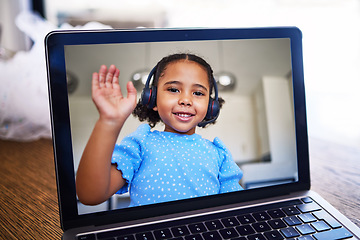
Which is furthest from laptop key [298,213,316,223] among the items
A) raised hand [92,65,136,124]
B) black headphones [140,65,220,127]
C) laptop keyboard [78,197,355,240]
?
raised hand [92,65,136,124]

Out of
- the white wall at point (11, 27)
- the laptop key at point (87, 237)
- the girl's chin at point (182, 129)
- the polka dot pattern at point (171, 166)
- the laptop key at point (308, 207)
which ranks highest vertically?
the white wall at point (11, 27)

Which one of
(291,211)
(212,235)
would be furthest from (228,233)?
(291,211)

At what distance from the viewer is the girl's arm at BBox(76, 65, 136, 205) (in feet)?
1.61

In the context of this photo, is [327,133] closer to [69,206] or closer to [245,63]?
[245,63]

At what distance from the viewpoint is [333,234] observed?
0.50 meters

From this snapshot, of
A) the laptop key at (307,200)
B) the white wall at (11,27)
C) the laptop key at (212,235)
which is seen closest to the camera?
the laptop key at (212,235)

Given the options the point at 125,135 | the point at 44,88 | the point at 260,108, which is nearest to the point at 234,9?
the point at 44,88

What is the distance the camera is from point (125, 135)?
1.71 feet

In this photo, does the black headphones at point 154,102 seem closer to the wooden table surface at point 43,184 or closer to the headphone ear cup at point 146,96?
the headphone ear cup at point 146,96

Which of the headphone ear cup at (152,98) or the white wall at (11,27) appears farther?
the white wall at (11,27)

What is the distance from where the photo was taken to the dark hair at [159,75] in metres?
0.54

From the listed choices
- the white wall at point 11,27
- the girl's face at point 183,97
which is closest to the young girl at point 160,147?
the girl's face at point 183,97

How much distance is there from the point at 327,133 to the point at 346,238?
1165 mm

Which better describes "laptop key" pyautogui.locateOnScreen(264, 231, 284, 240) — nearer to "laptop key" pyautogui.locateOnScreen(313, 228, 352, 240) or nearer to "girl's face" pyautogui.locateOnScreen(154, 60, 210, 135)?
"laptop key" pyautogui.locateOnScreen(313, 228, 352, 240)
